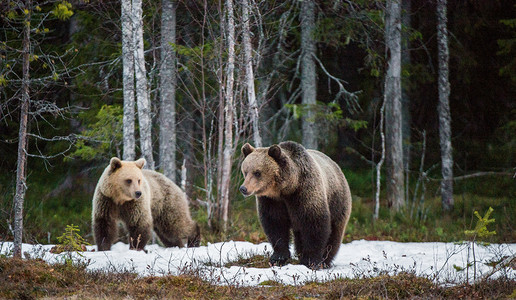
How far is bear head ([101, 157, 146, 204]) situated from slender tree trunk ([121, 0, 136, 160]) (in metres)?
2.01

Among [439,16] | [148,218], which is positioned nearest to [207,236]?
[148,218]

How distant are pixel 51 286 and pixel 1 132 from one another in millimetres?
11772

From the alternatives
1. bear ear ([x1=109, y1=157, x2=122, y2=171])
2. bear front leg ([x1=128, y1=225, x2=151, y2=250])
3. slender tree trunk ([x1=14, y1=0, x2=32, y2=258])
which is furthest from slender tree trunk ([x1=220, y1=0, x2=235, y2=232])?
slender tree trunk ([x1=14, y1=0, x2=32, y2=258])

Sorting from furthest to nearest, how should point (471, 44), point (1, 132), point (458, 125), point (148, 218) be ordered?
1. point (458, 125)
2. point (471, 44)
3. point (1, 132)
4. point (148, 218)

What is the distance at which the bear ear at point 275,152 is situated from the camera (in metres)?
6.61

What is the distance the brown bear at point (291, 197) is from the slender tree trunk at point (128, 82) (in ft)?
13.7

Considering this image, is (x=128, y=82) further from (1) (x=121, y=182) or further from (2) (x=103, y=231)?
(2) (x=103, y=231)

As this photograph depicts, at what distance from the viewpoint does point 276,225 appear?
7074mm

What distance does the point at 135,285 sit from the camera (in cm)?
520

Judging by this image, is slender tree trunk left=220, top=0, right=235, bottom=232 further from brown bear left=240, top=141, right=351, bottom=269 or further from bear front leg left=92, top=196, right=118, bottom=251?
brown bear left=240, top=141, right=351, bottom=269

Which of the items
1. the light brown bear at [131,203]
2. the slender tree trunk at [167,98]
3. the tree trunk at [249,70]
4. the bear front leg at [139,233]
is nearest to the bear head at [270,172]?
the light brown bear at [131,203]

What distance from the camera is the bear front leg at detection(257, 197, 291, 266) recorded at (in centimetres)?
700

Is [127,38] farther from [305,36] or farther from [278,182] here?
[278,182]

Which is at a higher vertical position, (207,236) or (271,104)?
(271,104)
